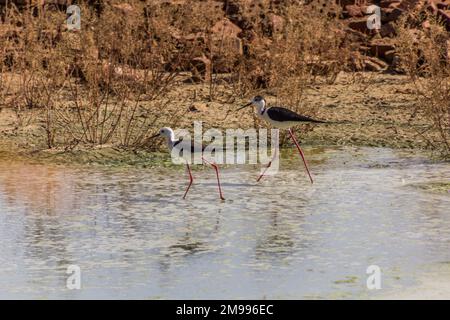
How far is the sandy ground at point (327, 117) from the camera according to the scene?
12430mm

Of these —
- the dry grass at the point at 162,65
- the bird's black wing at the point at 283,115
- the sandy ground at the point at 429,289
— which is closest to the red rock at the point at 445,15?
the dry grass at the point at 162,65

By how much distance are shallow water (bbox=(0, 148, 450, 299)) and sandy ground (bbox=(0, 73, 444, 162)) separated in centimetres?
102

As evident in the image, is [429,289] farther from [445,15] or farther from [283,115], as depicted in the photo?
[445,15]

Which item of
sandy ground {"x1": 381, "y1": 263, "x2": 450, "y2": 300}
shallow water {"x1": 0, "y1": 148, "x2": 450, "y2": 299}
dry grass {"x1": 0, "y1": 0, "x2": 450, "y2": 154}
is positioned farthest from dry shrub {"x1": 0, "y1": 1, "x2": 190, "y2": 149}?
sandy ground {"x1": 381, "y1": 263, "x2": 450, "y2": 300}

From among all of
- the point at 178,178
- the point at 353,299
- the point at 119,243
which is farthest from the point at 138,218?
the point at 353,299

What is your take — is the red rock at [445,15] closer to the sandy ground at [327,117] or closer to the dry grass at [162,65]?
the dry grass at [162,65]

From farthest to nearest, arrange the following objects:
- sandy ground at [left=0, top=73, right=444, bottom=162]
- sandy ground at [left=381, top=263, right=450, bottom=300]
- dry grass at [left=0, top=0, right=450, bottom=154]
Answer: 1. sandy ground at [left=0, top=73, right=444, bottom=162]
2. dry grass at [left=0, top=0, right=450, bottom=154]
3. sandy ground at [left=381, top=263, right=450, bottom=300]

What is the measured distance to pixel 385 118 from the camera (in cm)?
1384

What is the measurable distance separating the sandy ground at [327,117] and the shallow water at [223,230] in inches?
40.1

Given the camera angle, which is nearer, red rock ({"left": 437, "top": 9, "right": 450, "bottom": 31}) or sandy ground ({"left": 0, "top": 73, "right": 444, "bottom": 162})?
sandy ground ({"left": 0, "top": 73, "right": 444, "bottom": 162})

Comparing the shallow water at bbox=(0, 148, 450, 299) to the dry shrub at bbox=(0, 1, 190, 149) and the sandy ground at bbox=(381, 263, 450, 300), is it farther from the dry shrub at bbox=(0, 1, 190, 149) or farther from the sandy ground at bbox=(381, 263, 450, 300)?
the dry shrub at bbox=(0, 1, 190, 149)

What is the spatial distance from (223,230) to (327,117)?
5.46 metres

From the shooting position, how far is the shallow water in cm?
716
